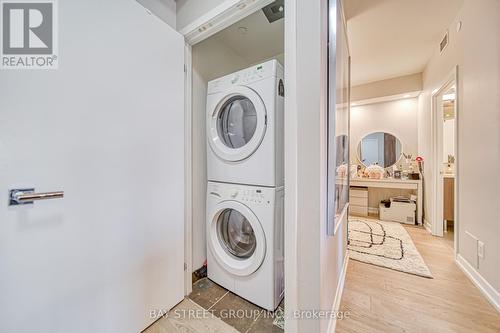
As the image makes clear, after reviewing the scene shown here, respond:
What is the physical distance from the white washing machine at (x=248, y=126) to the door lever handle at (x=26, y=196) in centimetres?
95

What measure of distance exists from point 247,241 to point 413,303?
4.27ft

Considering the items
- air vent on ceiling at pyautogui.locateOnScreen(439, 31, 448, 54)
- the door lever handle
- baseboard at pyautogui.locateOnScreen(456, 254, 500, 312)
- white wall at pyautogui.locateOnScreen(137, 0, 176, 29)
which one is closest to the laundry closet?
white wall at pyautogui.locateOnScreen(137, 0, 176, 29)

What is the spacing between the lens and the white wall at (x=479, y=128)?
1.40 m

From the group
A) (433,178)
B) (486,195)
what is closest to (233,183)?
(486,195)

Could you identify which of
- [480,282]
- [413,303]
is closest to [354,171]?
[480,282]

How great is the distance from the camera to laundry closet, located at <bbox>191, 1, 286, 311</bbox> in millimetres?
1282

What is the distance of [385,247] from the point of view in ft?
7.58

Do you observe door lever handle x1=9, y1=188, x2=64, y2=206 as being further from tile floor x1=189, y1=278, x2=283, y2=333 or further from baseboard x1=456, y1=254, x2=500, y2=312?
baseboard x1=456, y1=254, x2=500, y2=312

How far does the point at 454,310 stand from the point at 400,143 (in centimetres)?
309

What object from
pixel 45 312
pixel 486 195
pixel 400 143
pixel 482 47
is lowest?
pixel 45 312

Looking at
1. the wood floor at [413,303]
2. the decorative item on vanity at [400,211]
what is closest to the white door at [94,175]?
the wood floor at [413,303]

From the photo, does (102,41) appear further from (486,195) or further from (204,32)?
(486,195)

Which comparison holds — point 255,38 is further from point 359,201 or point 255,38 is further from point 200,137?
point 359,201

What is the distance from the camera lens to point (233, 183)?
4.81ft
